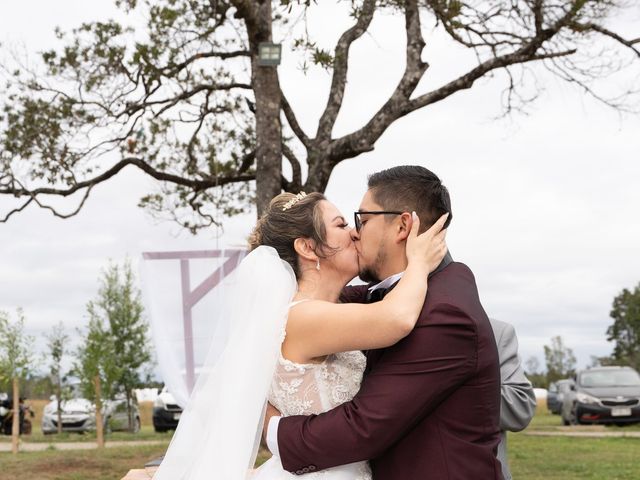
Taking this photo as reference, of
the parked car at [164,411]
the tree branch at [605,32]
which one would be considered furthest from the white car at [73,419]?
the tree branch at [605,32]

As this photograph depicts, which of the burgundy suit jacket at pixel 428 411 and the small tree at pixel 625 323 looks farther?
the small tree at pixel 625 323

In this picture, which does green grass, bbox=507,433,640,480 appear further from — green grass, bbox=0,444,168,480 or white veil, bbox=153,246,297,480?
white veil, bbox=153,246,297,480

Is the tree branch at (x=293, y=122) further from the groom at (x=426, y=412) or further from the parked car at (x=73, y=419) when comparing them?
the parked car at (x=73, y=419)

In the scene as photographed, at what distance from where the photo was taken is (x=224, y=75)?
16016 millimetres

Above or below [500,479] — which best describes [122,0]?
above

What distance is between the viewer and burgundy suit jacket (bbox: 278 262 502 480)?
2.95m

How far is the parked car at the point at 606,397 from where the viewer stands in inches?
841

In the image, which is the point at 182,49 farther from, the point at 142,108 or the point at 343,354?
the point at 343,354

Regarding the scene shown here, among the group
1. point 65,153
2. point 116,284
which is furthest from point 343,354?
point 116,284

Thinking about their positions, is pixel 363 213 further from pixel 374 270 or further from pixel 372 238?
pixel 374 270

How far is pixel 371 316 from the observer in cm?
304

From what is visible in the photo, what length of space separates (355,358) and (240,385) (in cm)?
44

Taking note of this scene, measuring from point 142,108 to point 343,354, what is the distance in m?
12.9

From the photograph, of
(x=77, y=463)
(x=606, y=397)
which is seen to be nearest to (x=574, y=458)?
(x=606, y=397)
